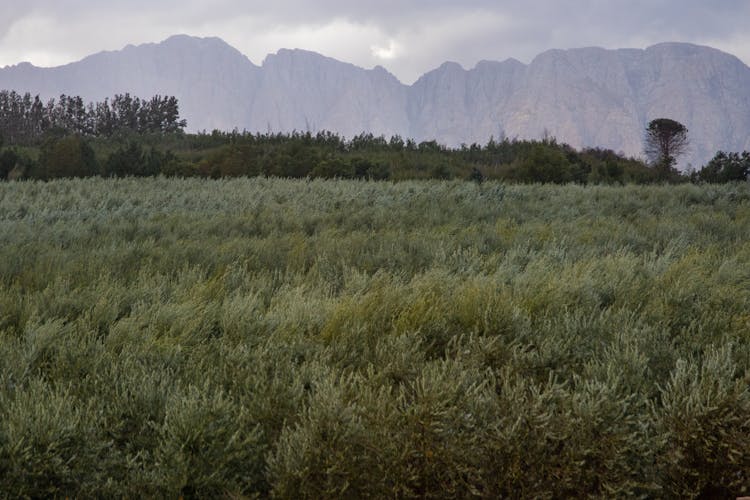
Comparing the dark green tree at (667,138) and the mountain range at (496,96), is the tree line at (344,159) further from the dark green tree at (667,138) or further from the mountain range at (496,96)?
the mountain range at (496,96)

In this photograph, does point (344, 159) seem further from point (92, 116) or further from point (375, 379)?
point (92, 116)

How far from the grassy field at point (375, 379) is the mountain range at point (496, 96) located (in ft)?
362

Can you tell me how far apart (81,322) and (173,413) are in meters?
1.67

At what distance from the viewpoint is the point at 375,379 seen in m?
3.22

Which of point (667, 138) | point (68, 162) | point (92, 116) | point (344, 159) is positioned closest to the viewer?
point (68, 162)

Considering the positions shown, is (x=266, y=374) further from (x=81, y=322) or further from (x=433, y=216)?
(x=433, y=216)

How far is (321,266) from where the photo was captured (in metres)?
6.27

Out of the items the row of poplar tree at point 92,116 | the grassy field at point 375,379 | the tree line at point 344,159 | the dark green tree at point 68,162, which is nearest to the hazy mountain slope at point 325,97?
the row of poplar tree at point 92,116

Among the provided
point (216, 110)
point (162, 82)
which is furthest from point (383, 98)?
point (162, 82)

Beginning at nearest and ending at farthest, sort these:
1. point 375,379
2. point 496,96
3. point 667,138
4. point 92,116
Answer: point 375,379 < point 667,138 < point 92,116 < point 496,96

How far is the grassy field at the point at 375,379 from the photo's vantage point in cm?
261

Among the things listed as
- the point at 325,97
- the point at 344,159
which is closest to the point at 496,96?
the point at 325,97

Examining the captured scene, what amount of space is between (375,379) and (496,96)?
164 meters

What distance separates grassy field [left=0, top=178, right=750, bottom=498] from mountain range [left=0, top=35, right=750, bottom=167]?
362 ft
